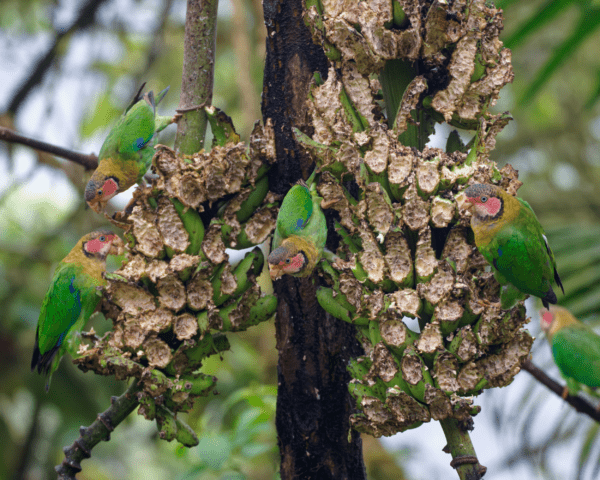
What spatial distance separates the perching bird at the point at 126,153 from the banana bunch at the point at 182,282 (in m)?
0.86

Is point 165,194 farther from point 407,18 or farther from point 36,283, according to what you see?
point 36,283

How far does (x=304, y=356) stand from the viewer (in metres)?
1.55

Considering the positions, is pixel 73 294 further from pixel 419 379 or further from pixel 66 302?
pixel 419 379

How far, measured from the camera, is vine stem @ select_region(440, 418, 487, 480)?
1108 mm

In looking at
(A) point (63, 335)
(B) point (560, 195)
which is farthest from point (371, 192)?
(B) point (560, 195)

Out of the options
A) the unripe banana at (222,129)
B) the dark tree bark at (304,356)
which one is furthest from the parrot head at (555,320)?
the unripe banana at (222,129)

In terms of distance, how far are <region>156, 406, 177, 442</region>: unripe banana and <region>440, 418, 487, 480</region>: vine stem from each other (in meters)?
0.73

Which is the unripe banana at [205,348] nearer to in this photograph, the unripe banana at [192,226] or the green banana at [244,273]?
the green banana at [244,273]

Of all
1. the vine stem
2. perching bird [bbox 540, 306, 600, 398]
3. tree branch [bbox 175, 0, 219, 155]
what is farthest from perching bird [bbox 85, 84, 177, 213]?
perching bird [bbox 540, 306, 600, 398]

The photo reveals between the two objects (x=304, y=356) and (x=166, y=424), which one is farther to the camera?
(x=304, y=356)

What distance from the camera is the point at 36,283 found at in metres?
4.75

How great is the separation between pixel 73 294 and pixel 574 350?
2777 millimetres

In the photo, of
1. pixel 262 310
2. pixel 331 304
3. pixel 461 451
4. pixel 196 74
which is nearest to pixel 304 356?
pixel 262 310

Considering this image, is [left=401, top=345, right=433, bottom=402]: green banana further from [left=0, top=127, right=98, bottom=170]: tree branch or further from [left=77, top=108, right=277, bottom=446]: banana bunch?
[left=0, top=127, right=98, bottom=170]: tree branch
